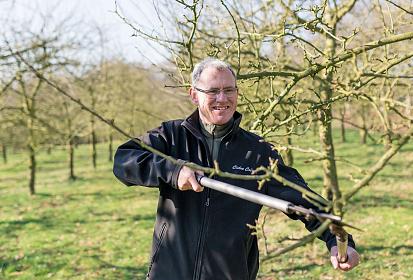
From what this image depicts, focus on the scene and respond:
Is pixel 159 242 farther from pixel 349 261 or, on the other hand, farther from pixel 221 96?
pixel 349 261

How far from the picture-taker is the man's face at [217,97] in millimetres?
2643

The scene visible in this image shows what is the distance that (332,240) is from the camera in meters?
2.52

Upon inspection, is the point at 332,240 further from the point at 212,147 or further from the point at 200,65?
the point at 200,65

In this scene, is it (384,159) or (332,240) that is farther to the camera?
(332,240)

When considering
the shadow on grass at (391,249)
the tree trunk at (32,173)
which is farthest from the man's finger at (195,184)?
the tree trunk at (32,173)

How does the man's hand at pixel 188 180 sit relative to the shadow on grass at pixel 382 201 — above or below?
above

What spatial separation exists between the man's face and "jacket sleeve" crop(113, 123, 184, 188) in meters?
0.31

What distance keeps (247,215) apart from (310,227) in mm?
363

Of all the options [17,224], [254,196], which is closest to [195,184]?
[254,196]

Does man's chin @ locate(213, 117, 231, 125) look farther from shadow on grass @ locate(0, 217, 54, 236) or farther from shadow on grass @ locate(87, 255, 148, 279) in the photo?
shadow on grass @ locate(0, 217, 54, 236)

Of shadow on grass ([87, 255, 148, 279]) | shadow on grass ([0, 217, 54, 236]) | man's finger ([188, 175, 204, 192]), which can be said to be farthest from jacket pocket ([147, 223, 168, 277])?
shadow on grass ([0, 217, 54, 236])

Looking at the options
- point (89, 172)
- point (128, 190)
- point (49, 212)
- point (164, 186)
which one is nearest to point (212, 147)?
point (164, 186)

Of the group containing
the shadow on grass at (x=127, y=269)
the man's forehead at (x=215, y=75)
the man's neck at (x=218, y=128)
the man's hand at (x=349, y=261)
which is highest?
the man's forehead at (x=215, y=75)

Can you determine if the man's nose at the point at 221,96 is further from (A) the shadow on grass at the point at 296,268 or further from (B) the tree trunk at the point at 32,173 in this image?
(B) the tree trunk at the point at 32,173
